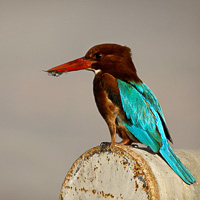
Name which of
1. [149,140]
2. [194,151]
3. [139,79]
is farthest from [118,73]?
[194,151]

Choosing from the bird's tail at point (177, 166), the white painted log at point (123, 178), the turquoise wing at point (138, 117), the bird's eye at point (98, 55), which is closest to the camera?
the white painted log at point (123, 178)

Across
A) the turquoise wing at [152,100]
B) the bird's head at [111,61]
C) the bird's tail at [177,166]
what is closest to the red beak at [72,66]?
the bird's head at [111,61]

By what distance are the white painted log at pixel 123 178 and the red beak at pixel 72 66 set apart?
1.16 metres

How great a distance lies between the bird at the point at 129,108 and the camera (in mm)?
5047

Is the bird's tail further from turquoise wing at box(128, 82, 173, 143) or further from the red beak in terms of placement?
the red beak

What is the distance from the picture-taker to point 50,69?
5824 mm

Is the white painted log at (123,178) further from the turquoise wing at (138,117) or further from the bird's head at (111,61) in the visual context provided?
the bird's head at (111,61)

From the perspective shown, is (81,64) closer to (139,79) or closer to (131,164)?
(139,79)

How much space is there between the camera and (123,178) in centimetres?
468

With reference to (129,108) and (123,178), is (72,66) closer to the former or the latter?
(129,108)

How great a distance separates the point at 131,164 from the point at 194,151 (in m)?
1.69

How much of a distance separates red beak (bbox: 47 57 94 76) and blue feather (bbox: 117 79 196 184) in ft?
1.89

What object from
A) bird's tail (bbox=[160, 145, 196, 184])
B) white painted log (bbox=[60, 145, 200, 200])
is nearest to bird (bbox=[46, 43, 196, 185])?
bird's tail (bbox=[160, 145, 196, 184])

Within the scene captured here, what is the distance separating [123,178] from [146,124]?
757 millimetres
